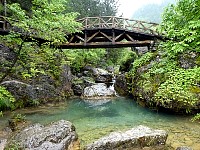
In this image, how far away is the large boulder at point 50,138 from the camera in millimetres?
5285

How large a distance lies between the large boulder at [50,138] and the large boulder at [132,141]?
19.8 inches

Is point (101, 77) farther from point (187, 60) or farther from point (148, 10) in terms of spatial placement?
point (148, 10)

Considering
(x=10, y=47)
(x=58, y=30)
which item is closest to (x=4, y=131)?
(x=58, y=30)

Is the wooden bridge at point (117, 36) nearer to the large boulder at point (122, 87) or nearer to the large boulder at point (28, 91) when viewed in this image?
the large boulder at point (122, 87)

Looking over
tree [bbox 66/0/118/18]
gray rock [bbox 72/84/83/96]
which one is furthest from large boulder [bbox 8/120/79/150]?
tree [bbox 66/0/118/18]

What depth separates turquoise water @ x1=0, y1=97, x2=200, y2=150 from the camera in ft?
23.3

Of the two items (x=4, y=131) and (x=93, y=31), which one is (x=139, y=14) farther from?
(x=4, y=131)

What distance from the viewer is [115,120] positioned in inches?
377

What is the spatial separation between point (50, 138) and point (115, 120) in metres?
Result: 4.50

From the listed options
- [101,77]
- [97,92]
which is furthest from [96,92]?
[101,77]

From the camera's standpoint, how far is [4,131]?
A: 7.40 metres

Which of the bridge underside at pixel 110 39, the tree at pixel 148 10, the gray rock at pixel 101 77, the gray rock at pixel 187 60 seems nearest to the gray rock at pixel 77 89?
the bridge underside at pixel 110 39

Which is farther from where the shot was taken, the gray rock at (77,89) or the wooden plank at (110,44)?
the gray rock at (77,89)

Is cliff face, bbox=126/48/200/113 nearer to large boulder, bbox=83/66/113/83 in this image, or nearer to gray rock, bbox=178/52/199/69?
gray rock, bbox=178/52/199/69
